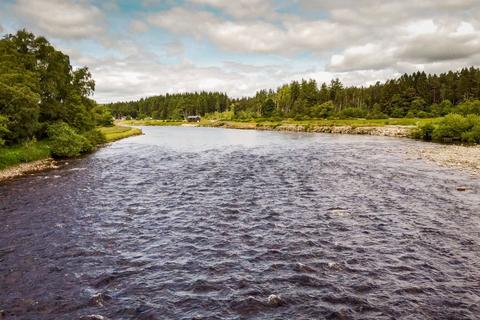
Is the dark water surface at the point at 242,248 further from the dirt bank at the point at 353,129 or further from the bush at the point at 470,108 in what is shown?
the bush at the point at 470,108

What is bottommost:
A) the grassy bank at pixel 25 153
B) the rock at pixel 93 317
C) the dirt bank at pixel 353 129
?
the rock at pixel 93 317

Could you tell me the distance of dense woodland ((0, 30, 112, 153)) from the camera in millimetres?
44000

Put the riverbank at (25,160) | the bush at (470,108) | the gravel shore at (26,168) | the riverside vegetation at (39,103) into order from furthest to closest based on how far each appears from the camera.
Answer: the bush at (470,108) → the riverside vegetation at (39,103) → the riverbank at (25,160) → the gravel shore at (26,168)

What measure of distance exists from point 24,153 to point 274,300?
44.1 m

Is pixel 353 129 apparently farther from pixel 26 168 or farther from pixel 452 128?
pixel 26 168

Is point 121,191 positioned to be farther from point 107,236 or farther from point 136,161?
point 136,161

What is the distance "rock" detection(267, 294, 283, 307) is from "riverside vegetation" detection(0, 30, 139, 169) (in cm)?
3612

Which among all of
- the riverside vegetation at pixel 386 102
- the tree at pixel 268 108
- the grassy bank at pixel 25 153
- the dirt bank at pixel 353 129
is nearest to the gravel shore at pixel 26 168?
the grassy bank at pixel 25 153

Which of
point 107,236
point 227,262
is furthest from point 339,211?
point 107,236

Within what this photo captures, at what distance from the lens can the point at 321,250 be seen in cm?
1814

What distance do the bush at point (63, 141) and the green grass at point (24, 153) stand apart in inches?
51.8

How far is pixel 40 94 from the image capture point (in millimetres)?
56500

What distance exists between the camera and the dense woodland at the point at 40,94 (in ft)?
144

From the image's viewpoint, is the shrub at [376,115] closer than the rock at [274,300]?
No
